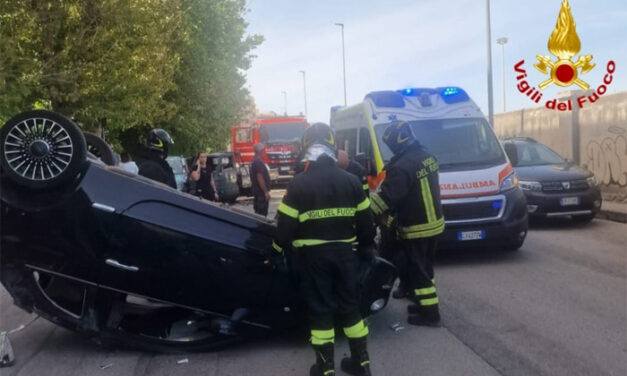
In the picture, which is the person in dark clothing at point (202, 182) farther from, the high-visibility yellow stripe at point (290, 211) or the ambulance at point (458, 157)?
the high-visibility yellow stripe at point (290, 211)

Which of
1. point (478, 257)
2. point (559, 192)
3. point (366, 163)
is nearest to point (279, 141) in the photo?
point (559, 192)

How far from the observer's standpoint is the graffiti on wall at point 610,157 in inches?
565

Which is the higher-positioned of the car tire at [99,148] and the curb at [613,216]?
the car tire at [99,148]

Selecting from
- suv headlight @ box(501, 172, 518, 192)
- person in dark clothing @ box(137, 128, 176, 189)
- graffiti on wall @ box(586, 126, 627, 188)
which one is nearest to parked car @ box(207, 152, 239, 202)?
graffiti on wall @ box(586, 126, 627, 188)

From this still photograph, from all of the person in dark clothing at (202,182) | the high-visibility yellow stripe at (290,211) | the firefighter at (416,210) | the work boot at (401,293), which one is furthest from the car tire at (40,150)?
the person in dark clothing at (202,182)

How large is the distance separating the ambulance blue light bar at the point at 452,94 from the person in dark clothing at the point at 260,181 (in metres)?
3.20

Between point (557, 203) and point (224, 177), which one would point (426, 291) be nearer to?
point (557, 203)

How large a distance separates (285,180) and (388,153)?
54.7ft

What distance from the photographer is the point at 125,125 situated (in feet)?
61.8

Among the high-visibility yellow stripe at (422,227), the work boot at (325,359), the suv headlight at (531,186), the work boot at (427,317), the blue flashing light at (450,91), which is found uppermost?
the blue flashing light at (450,91)

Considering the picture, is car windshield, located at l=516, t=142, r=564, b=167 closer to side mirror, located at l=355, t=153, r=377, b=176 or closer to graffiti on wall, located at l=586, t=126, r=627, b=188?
graffiti on wall, located at l=586, t=126, r=627, b=188

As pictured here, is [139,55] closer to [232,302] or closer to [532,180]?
[532,180]

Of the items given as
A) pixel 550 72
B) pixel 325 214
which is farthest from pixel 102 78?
pixel 325 214

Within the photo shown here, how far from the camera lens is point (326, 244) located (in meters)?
4.25
